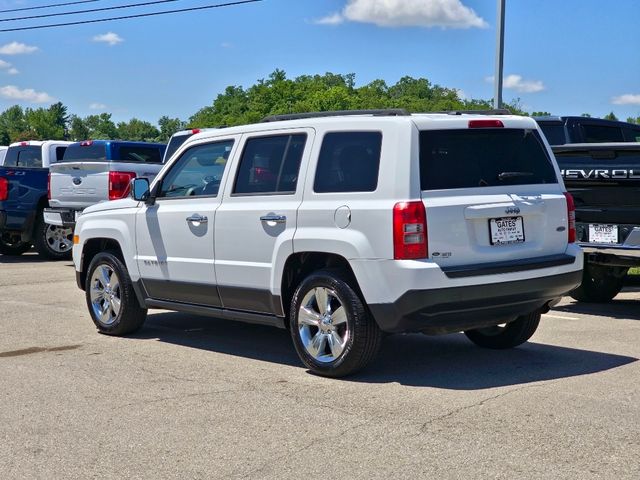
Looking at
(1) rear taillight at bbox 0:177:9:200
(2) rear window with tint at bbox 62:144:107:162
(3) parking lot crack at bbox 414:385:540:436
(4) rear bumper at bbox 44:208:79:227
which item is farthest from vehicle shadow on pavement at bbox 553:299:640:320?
(1) rear taillight at bbox 0:177:9:200

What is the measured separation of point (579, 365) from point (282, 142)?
286 centimetres

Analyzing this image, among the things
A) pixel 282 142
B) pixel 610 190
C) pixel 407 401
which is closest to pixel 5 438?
pixel 407 401

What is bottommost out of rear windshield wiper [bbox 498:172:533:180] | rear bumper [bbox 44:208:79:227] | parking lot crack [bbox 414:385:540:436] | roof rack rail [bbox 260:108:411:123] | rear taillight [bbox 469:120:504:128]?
parking lot crack [bbox 414:385:540:436]

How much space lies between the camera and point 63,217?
15.3 m

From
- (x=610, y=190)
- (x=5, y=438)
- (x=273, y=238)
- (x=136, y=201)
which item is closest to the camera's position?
(x=5, y=438)

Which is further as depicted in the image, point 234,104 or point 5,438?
point 234,104

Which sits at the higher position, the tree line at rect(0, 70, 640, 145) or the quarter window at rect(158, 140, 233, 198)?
the tree line at rect(0, 70, 640, 145)

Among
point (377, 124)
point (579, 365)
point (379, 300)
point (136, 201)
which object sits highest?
point (377, 124)

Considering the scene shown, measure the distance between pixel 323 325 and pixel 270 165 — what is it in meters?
1.40

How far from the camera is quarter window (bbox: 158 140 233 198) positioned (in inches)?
309

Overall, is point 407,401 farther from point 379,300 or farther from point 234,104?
point 234,104

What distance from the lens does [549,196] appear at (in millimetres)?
7016

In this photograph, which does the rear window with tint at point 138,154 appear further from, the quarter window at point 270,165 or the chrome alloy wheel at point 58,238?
the quarter window at point 270,165

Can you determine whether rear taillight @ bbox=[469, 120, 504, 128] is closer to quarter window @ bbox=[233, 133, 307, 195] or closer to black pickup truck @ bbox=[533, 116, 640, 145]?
quarter window @ bbox=[233, 133, 307, 195]
